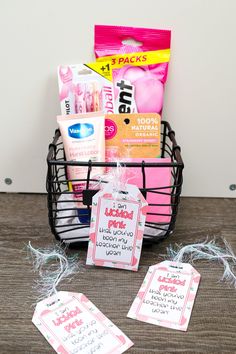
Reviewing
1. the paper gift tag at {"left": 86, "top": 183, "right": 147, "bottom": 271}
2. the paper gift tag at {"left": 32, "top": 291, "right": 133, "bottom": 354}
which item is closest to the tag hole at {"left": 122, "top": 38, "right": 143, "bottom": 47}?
the paper gift tag at {"left": 86, "top": 183, "right": 147, "bottom": 271}

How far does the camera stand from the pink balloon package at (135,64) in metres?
0.69

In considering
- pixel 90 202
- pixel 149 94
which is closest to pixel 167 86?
pixel 149 94

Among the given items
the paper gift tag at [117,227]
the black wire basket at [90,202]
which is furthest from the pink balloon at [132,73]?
the paper gift tag at [117,227]

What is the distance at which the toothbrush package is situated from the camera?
2.25 feet

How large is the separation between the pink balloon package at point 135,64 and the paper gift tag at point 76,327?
35 centimetres

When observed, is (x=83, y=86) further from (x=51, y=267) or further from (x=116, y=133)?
(x=51, y=267)

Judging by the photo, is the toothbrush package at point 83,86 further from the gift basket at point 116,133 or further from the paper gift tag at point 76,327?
the paper gift tag at point 76,327

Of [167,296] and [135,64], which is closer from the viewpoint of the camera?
[167,296]

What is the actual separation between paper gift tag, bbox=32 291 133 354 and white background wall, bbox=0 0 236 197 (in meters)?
0.33

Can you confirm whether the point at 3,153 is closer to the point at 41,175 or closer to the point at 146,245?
the point at 41,175

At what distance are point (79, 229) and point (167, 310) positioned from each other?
19cm

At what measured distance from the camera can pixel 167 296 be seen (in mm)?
534

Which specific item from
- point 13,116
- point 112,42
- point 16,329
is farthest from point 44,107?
point 16,329

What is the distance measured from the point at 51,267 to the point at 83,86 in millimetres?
311
